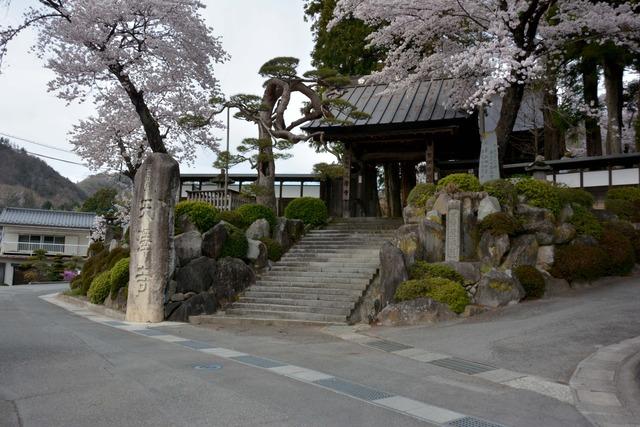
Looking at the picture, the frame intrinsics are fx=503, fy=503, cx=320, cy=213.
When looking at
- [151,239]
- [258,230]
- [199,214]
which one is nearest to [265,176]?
[258,230]

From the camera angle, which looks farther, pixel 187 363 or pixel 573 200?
pixel 573 200

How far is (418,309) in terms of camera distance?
11.8 m

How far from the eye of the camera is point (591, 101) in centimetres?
2072

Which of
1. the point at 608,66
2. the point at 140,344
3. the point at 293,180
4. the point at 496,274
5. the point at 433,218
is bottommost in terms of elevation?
the point at 140,344

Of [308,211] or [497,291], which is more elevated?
[308,211]

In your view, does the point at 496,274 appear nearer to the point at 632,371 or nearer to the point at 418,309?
the point at 418,309

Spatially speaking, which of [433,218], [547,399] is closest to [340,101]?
[433,218]

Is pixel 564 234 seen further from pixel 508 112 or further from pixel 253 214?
pixel 253 214

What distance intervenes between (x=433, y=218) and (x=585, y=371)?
23.5 ft

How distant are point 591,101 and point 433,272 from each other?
1312cm

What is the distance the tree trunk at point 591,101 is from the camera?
20.9 m

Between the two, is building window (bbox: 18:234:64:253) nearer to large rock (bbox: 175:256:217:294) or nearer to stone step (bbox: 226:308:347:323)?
large rock (bbox: 175:256:217:294)

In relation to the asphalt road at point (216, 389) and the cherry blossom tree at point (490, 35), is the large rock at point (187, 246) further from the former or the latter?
the cherry blossom tree at point (490, 35)

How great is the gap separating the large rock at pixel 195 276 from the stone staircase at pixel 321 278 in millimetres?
1122
